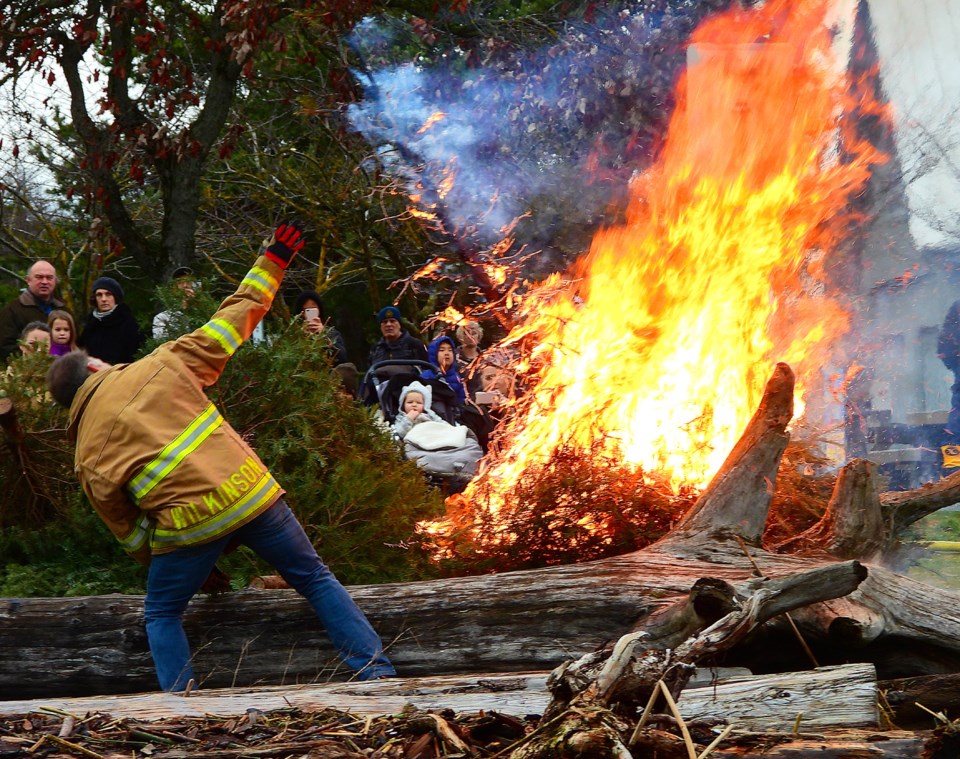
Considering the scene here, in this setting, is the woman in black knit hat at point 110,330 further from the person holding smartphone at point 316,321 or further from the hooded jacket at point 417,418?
the hooded jacket at point 417,418

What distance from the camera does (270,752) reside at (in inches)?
124

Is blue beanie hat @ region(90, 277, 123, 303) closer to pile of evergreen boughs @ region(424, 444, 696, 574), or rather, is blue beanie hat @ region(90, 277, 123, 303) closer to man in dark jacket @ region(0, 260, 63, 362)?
man in dark jacket @ region(0, 260, 63, 362)

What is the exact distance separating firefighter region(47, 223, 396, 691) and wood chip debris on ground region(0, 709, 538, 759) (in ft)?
4.67

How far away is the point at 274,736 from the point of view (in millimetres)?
3361

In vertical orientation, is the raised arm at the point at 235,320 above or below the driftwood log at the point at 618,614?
above

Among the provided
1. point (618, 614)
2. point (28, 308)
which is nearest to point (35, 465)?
point (28, 308)

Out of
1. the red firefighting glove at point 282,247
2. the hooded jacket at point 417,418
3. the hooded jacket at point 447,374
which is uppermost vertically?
the red firefighting glove at point 282,247

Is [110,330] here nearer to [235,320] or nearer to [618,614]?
[235,320]

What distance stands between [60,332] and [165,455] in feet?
10.5

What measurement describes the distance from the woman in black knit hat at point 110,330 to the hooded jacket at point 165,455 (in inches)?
107

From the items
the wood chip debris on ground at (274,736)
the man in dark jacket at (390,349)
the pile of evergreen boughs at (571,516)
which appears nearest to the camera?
the wood chip debris on ground at (274,736)

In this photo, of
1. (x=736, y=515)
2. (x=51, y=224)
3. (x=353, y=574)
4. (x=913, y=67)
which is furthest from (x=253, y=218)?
(x=736, y=515)

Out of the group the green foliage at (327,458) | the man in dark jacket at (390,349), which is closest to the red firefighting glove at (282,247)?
the green foliage at (327,458)

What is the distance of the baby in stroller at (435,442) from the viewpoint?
310 inches
